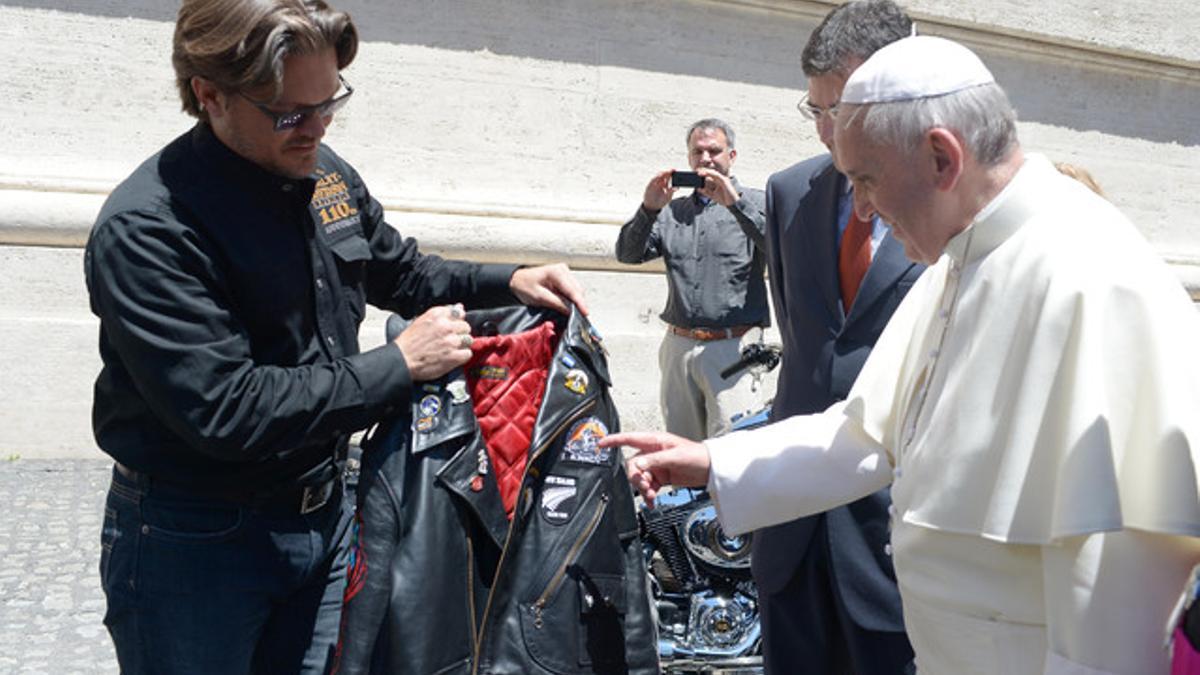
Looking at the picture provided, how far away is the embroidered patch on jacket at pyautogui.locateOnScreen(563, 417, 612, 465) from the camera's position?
Answer: 2824mm

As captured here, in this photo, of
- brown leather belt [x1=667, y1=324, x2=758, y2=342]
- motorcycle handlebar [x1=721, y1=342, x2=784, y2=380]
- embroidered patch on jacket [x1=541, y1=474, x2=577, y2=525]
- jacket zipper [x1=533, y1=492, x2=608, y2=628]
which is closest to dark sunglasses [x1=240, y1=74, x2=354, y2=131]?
embroidered patch on jacket [x1=541, y1=474, x2=577, y2=525]

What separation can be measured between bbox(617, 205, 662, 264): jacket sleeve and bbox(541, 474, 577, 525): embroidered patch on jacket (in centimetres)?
381

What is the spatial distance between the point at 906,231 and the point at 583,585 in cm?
112

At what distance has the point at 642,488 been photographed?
2570 millimetres

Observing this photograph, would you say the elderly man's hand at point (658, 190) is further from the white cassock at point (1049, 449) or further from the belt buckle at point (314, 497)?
the white cassock at point (1049, 449)

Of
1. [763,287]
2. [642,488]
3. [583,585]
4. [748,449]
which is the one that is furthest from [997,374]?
[763,287]

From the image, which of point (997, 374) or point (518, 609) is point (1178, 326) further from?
point (518, 609)

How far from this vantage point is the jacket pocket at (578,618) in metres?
2.71

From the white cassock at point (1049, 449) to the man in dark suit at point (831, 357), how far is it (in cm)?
74

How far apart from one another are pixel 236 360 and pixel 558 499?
2.61 ft

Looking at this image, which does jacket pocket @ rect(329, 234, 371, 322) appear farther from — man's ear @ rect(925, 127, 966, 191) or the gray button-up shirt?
the gray button-up shirt

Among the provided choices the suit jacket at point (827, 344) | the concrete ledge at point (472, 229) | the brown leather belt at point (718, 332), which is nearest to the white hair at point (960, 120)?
the suit jacket at point (827, 344)

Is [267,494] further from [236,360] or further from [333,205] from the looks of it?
[333,205]

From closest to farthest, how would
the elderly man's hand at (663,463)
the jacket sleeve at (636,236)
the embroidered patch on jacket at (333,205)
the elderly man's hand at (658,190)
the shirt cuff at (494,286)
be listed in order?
the elderly man's hand at (663,463) → the embroidered patch on jacket at (333,205) → the shirt cuff at (494,286) → the elderly man's hand at (658,190) → the jacket sleeve at (636,236)
